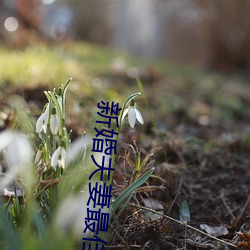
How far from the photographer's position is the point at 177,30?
911cm

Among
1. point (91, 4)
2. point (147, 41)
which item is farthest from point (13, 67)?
point (91, 4)

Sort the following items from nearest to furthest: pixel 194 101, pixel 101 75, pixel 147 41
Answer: pixel 194 101
pixel 101 75
pixel 147 41

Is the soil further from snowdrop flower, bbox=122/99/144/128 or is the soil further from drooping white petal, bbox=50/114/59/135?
drooping white petal, bbox=50/114/59/135

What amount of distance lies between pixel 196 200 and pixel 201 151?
1.79ft

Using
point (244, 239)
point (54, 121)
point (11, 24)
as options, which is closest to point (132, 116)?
point (54, 121)

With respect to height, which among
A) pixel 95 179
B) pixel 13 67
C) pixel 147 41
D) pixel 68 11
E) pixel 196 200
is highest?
pixel 68 11

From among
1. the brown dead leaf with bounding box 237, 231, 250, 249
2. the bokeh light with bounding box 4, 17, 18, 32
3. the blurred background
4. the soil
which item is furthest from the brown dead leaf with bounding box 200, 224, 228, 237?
the bokeh light with bounding box 4, 17, 18, 32

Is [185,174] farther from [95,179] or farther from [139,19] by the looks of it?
[139,19]

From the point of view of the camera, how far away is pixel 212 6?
7.83 m

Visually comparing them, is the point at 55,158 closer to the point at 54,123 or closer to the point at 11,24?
the point at 54,123

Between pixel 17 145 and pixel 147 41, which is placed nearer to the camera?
pixel 17 145

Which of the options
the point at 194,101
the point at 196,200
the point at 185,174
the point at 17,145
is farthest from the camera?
the point at 194,101

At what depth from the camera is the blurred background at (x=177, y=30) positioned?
655 centimetres

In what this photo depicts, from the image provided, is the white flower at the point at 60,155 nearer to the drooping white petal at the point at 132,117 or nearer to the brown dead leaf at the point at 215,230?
the drooping white petal at the point at 132,117
